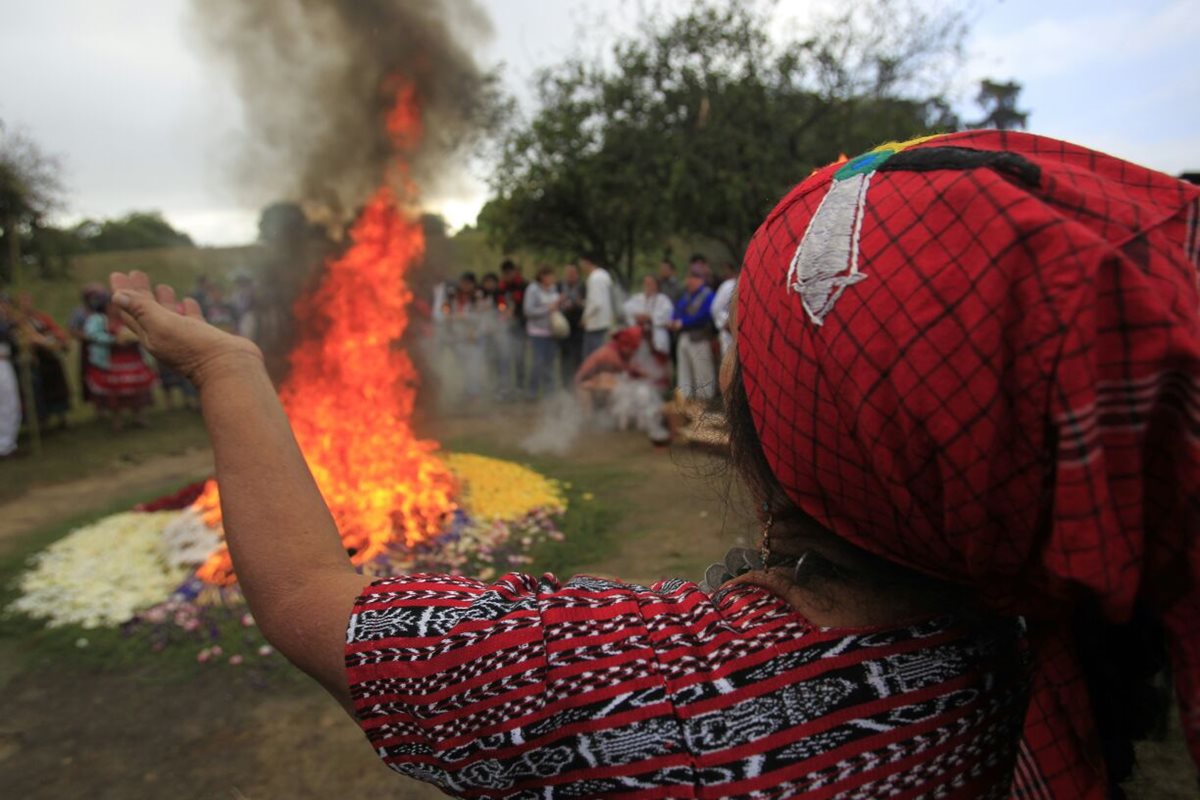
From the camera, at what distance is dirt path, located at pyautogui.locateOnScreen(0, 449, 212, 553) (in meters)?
7.40

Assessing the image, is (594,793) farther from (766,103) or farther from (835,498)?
(766,103)

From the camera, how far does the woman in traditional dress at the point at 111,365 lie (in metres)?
11.8

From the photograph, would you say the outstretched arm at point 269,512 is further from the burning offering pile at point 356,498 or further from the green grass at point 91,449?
the green grass at point 91,449

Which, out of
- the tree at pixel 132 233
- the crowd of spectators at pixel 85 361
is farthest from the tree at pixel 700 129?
the tree at pixel 132 233

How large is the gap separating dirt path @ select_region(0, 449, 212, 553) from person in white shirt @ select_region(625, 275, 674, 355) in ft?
21.5

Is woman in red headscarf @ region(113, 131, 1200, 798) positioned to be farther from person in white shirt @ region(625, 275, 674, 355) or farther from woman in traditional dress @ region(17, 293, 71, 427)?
woman in traditional dress @ region(17, 293, 71, 427)

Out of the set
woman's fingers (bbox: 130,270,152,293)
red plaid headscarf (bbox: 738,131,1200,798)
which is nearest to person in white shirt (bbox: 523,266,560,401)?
woman's fingers (bbox: 130,270,152,293)

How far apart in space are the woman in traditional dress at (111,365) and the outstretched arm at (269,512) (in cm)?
1226

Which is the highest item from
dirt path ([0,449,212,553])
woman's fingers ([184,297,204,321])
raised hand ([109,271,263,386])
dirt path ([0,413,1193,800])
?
woman's fingers ([184,297,204,321])

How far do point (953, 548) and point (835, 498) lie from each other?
0.15 m

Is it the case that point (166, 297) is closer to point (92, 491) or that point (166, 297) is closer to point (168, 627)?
point (168, 627)

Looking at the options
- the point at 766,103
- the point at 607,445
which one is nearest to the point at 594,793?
the point at 607,445

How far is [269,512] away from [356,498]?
195 inches

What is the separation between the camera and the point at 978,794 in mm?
1048
